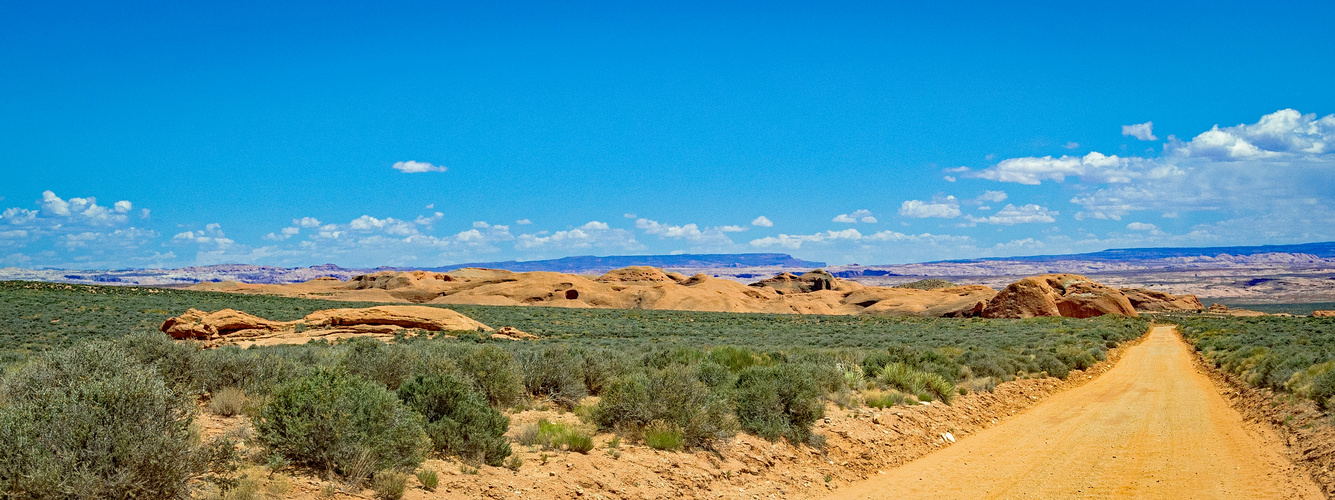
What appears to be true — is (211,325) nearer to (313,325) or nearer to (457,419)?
(313,325)

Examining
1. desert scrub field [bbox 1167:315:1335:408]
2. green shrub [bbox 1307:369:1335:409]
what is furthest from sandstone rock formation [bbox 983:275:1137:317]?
green shrub [bbox 1307:369:1335:409]

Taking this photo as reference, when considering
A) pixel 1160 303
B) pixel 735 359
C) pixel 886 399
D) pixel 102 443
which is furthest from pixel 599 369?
pixel 1160 303

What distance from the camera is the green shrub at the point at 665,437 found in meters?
9.59

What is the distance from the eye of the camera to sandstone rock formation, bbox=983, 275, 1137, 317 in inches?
2249

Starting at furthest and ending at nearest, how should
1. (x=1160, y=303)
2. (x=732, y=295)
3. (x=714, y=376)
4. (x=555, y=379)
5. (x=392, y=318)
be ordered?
(x=732, y=295) < (x=1160, y=303) < (x=392, y=318) < (x=714, y=376) < (x=555, y=379)

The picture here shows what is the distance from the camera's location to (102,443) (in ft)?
17.4

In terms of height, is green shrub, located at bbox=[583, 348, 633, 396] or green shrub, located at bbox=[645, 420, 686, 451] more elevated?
green shrub, located at bbox=[583, 348, 633, 396]

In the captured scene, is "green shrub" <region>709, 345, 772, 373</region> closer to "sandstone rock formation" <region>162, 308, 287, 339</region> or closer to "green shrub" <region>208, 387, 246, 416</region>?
"green shrub" <region>208, 387, 246, 416</region>

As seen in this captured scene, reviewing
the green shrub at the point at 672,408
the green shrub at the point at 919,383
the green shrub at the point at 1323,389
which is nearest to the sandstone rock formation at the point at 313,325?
the green shrub at the point at 919,383

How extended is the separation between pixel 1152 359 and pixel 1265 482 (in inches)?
785

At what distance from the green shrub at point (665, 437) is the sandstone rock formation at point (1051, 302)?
5319 centimetres

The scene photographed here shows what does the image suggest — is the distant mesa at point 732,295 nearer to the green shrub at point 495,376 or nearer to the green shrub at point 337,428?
the green shrub at point 495,376

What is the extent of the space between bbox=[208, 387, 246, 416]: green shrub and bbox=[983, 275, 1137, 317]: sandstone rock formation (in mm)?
56382

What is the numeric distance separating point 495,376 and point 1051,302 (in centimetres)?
5748
